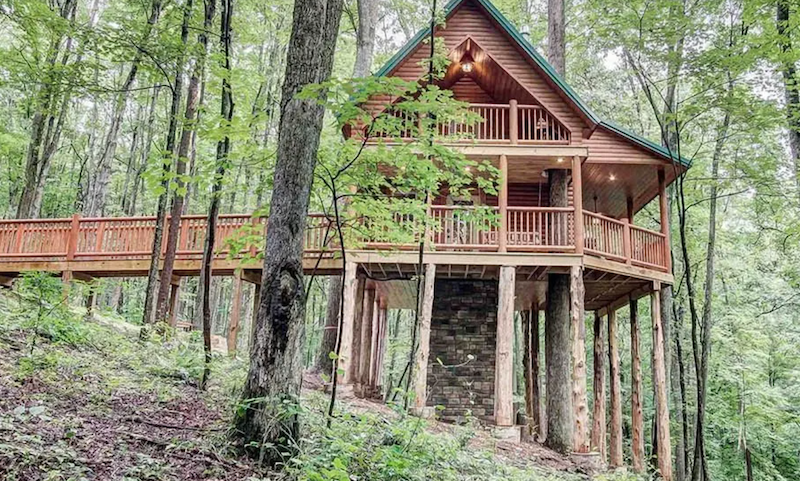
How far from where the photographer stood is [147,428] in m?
5.00

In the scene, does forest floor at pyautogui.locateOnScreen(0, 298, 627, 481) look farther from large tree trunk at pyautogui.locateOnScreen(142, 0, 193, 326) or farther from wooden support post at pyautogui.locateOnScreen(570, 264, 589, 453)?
wooden support post at pyautogui.locateOnScreen(570, 264, 589, 453)

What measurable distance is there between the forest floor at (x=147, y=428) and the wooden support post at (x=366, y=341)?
5314mm

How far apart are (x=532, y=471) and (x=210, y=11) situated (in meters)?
7.71

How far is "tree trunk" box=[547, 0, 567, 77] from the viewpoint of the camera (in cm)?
1520

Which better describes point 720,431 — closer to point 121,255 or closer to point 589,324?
point 589,324

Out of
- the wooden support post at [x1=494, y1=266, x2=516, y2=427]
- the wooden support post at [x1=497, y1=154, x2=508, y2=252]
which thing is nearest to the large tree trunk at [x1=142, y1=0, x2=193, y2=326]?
the wooden support post at [x1=497, y1=154, x2=508, y2=252]

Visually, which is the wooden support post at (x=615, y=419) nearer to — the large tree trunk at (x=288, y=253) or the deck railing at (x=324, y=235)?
the deck railing at (x=324, y=235)

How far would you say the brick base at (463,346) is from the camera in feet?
44.7

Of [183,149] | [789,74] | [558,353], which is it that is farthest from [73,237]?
[789,74]

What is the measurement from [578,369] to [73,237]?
11.7m

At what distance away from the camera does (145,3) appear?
10492 mm

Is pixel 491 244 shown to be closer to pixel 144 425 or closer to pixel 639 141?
pixel 639 141

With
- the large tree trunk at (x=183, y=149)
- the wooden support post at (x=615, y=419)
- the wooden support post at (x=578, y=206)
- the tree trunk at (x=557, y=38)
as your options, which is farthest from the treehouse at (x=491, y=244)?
the tree trunk at (x=557, y=38)

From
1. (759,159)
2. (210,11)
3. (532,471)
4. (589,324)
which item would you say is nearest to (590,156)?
(759,159)
